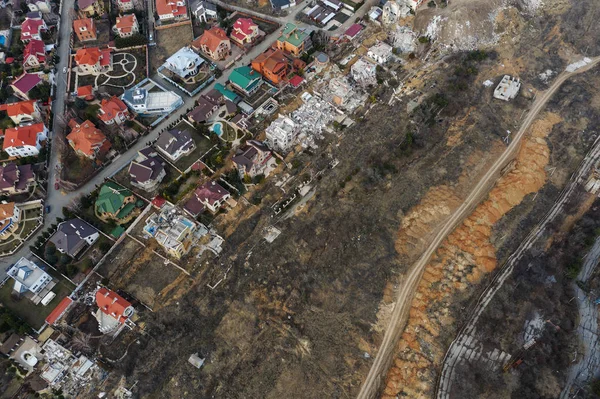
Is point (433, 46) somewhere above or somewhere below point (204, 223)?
above

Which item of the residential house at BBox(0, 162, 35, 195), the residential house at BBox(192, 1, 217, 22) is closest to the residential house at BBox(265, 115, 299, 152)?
the residential house at BBox(192, 1, 217, 22)

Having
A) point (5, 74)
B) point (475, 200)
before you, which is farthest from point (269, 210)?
point (5, 74)

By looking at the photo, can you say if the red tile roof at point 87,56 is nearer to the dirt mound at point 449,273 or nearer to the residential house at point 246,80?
the residential house at point 246,80

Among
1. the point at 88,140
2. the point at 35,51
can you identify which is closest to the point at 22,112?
the point at 88,140

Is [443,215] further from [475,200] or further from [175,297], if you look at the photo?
[175,297]

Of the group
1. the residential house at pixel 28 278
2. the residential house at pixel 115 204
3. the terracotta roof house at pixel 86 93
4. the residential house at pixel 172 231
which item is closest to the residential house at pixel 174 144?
the residential house at pixel 115 204

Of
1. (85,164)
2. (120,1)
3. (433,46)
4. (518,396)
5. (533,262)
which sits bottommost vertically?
(518,396)
